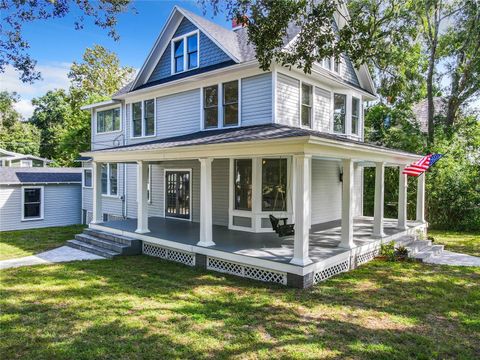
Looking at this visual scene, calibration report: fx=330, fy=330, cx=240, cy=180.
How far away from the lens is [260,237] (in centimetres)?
1009

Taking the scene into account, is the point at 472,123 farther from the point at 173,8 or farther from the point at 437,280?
the point at 173,8

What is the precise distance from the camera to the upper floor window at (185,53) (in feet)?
41.2

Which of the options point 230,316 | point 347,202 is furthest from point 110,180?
point 230,316

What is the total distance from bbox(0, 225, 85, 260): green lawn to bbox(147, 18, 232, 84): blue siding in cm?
786

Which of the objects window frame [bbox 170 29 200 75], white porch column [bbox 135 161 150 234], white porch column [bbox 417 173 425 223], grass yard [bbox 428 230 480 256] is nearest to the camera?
white porch column [bbox 135 161 150 234]

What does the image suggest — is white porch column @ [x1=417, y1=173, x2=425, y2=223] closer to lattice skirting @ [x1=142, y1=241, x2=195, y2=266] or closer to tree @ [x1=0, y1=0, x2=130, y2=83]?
lattice skirting @ [x1=142, y1=241, x2=195, y2=266]

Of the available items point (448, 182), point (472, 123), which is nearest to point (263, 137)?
point (448, 182)

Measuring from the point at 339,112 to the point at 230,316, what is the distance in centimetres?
1008

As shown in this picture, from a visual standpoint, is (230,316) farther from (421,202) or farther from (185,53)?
(421,202)

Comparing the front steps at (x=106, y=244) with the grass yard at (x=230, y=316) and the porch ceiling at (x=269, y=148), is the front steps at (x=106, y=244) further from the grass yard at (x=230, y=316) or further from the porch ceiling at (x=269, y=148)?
the porch ceiling at (x=269, y=148)

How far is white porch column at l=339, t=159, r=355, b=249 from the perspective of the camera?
8508 millimetres

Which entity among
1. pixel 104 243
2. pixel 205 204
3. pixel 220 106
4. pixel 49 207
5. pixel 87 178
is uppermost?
pixel 220 106

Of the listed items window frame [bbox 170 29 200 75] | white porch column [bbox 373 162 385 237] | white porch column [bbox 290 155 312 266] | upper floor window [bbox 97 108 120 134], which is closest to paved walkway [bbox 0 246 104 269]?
white porch column [bbox 290 155 312 266]

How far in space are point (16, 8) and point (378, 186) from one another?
10329 mm
